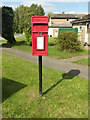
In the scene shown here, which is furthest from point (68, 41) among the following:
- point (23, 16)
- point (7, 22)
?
point (23, 16)

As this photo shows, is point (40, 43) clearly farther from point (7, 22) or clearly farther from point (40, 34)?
point (7, 22)

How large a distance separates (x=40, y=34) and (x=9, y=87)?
250 centimetres

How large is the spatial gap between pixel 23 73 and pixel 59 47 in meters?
6.96

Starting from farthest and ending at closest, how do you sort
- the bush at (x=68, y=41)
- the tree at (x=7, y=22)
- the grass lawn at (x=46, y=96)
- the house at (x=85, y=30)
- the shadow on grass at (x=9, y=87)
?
the house at (x=85, y=30)
the tree at (x=7, y=22)
the bush at (x=68, y=41)
the shadow on grass at (x=9, y=87)
the grass lawn at (x=46, y=96)

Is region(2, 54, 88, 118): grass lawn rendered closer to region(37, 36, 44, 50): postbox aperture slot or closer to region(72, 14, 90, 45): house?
region(37, 36, 44, 50): postbox aperture slot

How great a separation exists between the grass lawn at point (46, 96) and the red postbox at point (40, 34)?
1570 mm

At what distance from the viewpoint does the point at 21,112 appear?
13.4 feet

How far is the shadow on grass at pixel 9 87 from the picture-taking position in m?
5.12

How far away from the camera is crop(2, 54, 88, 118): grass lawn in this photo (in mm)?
4102

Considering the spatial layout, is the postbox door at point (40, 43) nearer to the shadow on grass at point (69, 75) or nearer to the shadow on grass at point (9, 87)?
the shadow on grass at point (69, 75)

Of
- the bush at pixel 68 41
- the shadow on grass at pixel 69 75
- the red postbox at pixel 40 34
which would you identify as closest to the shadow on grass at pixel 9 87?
the shadow on grass at pixel 69 75

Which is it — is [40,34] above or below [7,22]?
below

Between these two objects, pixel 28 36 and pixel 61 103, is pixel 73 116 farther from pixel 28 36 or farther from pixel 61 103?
pixel 28 36

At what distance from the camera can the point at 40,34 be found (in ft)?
15.2
